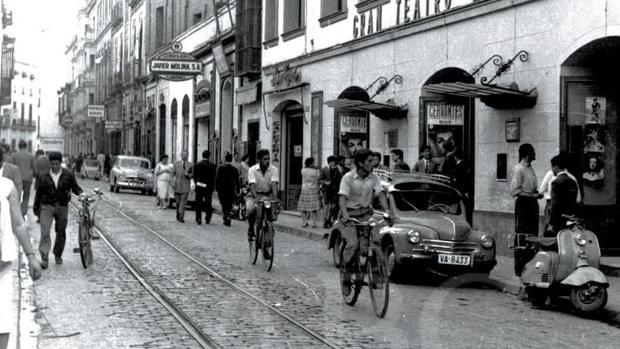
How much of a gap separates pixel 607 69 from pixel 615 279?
13.4 feet

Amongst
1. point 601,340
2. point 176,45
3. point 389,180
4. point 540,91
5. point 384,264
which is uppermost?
point 176,45

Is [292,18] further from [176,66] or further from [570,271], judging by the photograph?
[570,271]

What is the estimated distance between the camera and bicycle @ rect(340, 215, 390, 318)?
894cm

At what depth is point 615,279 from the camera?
12172 millimetres

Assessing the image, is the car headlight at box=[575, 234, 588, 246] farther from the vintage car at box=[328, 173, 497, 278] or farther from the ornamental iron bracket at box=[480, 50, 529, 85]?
the ornamental iron bracket at box=[480, 50, 529, 85]

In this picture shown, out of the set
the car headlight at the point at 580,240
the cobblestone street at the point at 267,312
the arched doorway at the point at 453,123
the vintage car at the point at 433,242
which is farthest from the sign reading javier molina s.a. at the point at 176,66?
the car headlight at the point at 580,240

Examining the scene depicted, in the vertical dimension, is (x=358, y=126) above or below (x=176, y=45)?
below

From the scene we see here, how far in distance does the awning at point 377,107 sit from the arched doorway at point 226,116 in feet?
44.6

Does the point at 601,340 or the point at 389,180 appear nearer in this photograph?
the point at 601,340

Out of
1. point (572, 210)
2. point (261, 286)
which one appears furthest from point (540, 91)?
point (261, 286)

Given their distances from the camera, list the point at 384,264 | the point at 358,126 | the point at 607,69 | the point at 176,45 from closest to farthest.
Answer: the point at 384,264
the point at 607,69
the point at 358,126
the point at 176,45

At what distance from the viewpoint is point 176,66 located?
35.8 meters

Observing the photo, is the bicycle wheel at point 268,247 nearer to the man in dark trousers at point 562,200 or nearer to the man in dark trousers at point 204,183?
the man in dark trousers at point 562,200

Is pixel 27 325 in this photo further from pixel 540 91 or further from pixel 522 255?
pixel 540 91
